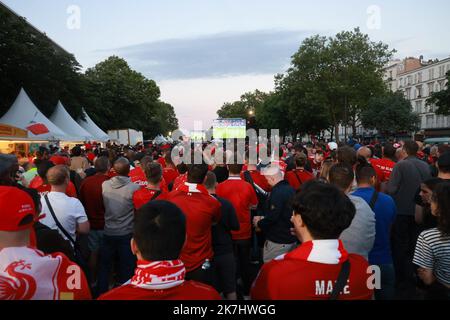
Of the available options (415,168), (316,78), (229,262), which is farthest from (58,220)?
(316,78)

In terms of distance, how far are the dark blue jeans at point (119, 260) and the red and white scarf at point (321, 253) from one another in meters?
3.50

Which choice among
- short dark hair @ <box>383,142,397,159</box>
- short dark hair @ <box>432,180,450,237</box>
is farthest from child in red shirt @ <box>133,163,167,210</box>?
short dark hair @ <box>383,142,397,159</box>

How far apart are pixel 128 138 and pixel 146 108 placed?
884 inches

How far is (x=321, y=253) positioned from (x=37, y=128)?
16.3 m

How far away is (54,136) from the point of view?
16.7m

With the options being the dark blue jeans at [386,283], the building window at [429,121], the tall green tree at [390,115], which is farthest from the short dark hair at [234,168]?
the building window at [429,121]

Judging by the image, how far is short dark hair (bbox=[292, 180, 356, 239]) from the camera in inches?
85.3

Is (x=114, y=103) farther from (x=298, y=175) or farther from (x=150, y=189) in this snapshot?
(x=150, y=189)

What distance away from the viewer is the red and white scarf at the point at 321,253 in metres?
2.08

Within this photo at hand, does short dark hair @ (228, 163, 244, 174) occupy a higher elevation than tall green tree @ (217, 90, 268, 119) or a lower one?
lower

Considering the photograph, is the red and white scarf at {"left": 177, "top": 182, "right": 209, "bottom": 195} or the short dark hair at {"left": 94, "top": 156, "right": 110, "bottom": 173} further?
the short dark hair at {"left": 94, "top": 156, "right": 110, "bottom": 173}

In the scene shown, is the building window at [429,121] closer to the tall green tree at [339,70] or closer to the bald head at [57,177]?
the tall green tree at [339,70]

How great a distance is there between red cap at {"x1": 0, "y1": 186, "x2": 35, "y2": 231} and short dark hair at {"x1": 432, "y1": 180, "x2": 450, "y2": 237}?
2.72m

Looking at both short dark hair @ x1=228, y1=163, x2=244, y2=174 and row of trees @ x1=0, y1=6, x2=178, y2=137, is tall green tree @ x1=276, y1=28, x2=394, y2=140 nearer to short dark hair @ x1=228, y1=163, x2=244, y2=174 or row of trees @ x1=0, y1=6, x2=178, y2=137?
row of trees @ x1=0, y1=6, x2=178, y2=137
